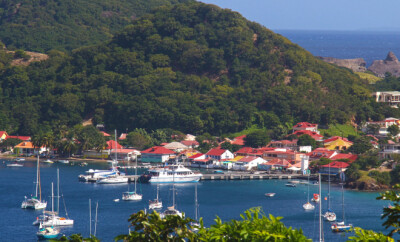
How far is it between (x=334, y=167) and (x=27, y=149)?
38436mm

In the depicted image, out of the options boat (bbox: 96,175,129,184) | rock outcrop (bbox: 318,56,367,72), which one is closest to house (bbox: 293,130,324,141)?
boat (bbox: 96,175,129,184)

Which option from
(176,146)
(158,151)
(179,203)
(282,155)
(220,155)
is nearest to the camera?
(179,203)

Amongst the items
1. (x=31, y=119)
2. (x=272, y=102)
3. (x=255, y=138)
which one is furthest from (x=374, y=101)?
(x=31, y=119)

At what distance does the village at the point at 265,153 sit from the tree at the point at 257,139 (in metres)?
0.56

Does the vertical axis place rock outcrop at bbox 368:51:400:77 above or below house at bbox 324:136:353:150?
above

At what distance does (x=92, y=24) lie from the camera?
160750 mm

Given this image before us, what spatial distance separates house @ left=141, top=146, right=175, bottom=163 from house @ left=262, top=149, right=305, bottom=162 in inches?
417

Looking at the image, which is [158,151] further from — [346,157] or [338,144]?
[346,157]

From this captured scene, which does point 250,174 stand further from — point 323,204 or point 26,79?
point 26,79

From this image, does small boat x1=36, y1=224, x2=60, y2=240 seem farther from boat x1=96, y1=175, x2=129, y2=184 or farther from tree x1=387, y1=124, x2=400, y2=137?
tree x1=387, y1=124, x2=400, y2=137

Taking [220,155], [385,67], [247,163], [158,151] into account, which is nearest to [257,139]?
[220,155]

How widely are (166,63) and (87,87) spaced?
11895 mm

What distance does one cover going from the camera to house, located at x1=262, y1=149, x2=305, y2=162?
80.7 m

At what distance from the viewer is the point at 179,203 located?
2339 inches
